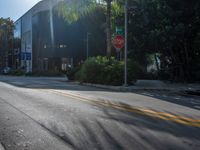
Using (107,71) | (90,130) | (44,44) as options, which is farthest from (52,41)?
(90,130)

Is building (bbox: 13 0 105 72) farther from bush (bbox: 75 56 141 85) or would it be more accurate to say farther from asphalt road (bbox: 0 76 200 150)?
asphalt road (bbox: 0 76 200 150)

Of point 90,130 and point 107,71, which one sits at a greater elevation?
point 107,71

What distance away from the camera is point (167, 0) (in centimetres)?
3416

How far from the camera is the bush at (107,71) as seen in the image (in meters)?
29.1

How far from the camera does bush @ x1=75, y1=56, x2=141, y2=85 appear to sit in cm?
2906

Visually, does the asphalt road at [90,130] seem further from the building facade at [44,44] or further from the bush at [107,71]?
the building facade at [44,44]

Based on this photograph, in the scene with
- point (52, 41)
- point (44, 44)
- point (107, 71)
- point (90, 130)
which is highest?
point (52, 41)

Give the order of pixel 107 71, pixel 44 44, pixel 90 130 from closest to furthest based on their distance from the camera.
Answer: pixel 90 130
pixel 107 71
pixel 44 44

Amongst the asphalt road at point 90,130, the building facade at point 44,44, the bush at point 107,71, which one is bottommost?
the asphalt road at point 90,130

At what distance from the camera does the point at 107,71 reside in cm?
2984

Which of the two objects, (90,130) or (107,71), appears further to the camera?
(107,71)

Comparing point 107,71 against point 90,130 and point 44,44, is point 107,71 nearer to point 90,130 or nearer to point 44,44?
point 90,130

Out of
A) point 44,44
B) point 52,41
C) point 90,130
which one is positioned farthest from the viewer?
point 44,44

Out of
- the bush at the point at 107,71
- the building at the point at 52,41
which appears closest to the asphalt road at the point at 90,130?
the bush at the point at 107,71
